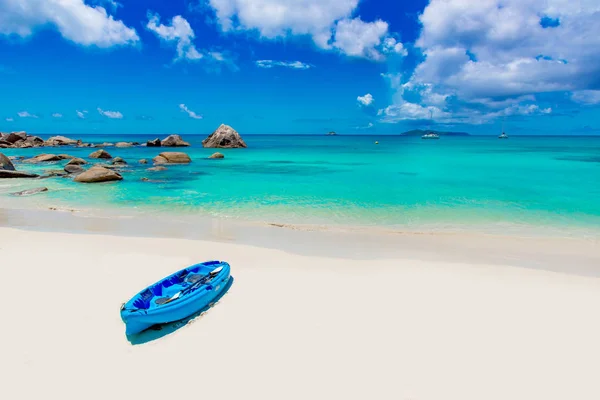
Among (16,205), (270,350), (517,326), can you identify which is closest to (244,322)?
(270,350)

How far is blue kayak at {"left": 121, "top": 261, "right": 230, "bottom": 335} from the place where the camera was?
5.14 meters

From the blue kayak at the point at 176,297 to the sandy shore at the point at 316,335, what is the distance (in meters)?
0.26

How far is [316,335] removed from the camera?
5.24 meters

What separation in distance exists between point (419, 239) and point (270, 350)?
6.86 m

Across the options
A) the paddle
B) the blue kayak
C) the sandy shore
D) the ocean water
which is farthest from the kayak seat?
the ocean water

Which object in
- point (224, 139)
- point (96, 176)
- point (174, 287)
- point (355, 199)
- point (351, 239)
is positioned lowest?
point (96, 176)

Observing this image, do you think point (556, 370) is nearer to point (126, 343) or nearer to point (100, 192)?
point (126, 343)

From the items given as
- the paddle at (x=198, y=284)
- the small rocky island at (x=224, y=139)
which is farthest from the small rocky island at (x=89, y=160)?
the paddle at (x=198, y=284)

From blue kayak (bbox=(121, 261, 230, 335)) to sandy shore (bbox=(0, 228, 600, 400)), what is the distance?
0.26m

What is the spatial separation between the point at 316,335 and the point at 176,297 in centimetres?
246

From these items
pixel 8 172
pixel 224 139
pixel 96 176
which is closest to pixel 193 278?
pixel 96 176

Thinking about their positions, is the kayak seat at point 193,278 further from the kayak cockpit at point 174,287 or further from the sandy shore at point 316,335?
the sandy shore at point 316,335

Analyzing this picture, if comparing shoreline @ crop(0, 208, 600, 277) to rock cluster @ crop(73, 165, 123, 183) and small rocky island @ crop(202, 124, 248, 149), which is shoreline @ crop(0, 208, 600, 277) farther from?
small rocky island @ crop(202, 124, 248, 149)

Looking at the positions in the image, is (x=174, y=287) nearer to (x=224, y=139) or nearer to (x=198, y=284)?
(x=198, y=284)
